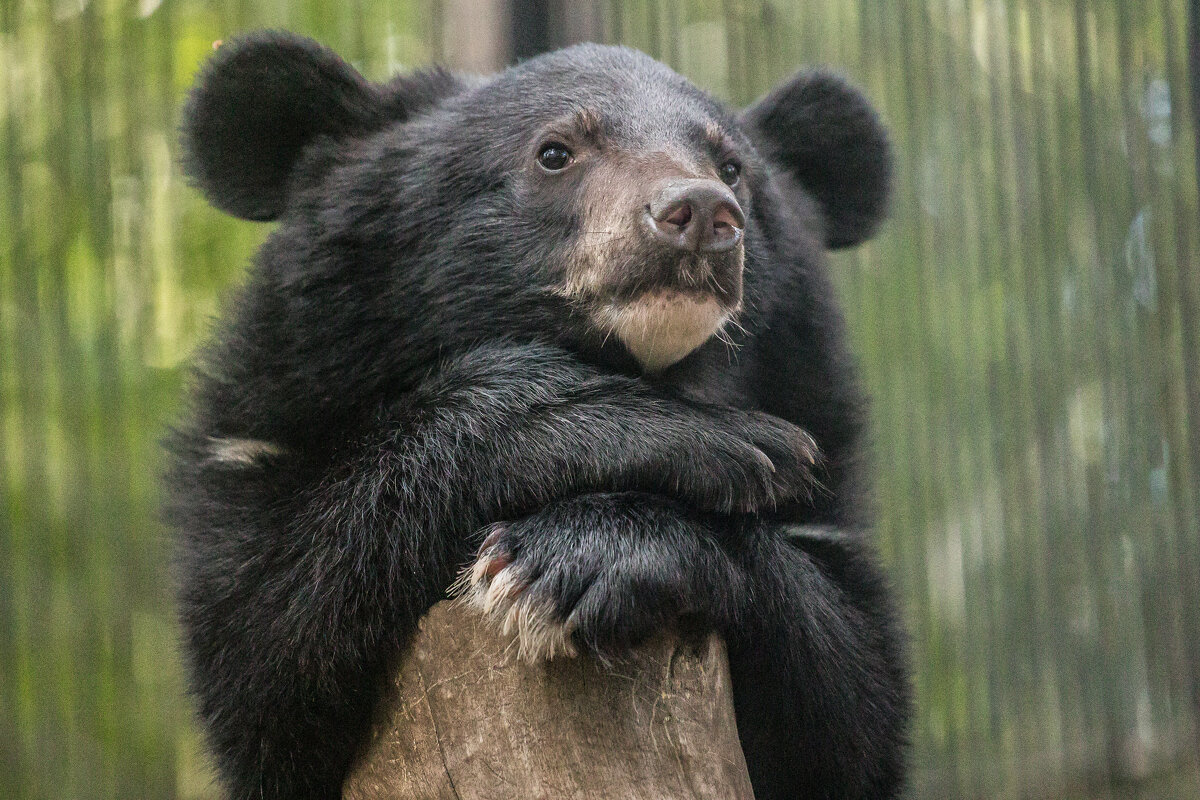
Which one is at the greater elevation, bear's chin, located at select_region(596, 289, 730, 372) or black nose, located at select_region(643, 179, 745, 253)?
black nose, located at select_region(643, 179, 745, 253)

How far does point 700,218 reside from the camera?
7.89 ft

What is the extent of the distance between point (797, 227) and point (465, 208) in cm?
108

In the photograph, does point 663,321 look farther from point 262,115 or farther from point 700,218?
point 262,115

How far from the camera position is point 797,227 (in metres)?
3.37

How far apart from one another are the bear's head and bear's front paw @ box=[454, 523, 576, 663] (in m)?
0.69

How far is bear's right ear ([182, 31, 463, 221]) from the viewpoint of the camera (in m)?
3.08

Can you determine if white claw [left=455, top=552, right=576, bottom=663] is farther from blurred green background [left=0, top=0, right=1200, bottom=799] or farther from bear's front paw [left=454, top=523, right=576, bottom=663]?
blurred green background [left=0, top=0, right=1200, bottom=799]

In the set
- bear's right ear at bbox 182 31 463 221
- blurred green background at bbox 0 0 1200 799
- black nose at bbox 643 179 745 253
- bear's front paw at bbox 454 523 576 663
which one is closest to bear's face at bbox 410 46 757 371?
black nose at bbox 643 179 745 253

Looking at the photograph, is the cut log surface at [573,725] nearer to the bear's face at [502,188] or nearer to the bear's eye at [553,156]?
the bear's face at [502,188]

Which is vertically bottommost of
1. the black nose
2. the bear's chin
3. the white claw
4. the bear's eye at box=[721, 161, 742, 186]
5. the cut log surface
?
the cut log surface

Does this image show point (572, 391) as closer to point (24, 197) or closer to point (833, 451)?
point (833, 451)

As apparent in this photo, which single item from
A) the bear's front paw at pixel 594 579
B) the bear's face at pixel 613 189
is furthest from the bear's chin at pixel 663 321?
the bear's front paw at pixel 594 579

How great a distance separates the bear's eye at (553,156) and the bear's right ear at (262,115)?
2.04 feet

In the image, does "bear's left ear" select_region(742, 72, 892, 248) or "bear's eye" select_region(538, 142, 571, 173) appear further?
"bear's left ear" select_region(742, 72, 892, 248)
